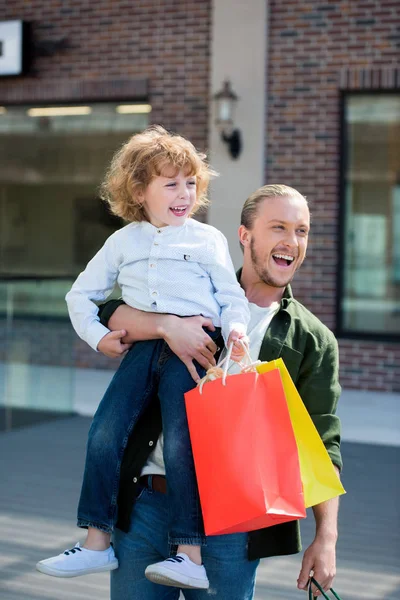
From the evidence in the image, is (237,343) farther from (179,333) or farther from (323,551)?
(323,551)

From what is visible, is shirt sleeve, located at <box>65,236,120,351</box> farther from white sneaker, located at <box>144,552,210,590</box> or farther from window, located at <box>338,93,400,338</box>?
window, located at <box>338,93,400,338</box>

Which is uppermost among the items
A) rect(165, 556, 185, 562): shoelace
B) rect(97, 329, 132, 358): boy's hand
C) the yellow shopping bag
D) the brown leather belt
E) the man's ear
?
the man's ear

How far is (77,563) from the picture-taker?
7.09ft

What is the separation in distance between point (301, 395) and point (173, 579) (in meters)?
0.55

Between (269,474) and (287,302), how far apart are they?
1.82ft

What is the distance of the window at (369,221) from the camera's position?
1033 centimetres

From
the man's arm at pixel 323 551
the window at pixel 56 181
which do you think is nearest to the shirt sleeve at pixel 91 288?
the man's arm at pixel 323 551

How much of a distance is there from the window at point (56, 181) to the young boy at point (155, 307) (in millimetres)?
9195

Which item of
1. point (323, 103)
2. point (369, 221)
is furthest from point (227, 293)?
point (369, 221)

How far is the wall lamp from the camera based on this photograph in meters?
10.2

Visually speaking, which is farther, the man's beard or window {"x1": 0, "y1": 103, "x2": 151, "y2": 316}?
window {"x1": 0, "y1": 103, "x2": 151, "y2": 316}

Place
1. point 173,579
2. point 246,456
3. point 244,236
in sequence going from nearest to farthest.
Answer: point 246,456 → point 173,579 → point 244,236

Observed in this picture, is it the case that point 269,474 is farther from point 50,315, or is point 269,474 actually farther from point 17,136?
point 17,136

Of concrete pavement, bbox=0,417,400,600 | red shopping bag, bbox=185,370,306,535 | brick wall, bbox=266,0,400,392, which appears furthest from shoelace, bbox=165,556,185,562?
brick wall, bbox=266,0,400,392
